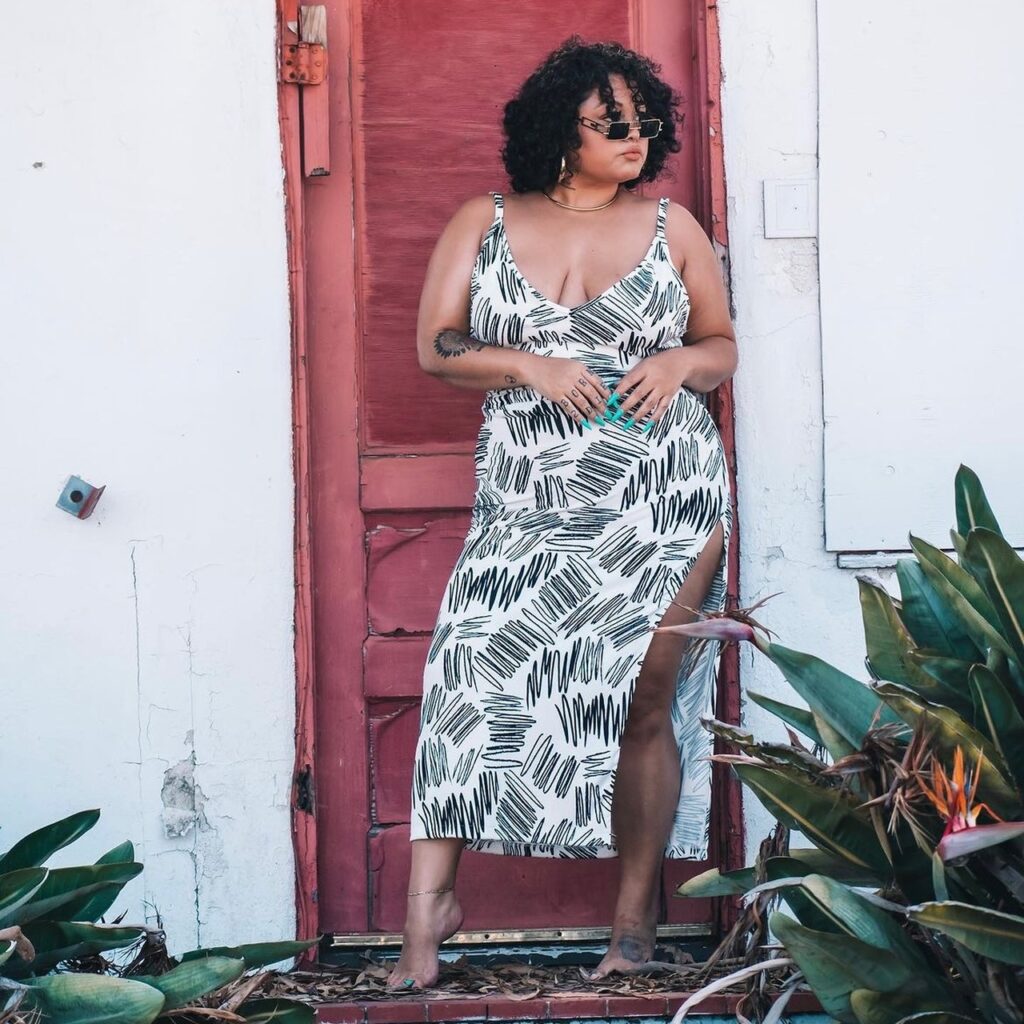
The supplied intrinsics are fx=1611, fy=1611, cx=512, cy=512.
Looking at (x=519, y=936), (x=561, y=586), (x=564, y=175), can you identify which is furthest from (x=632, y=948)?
(x=564, y=175)

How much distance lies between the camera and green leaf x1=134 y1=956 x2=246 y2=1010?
107 inches

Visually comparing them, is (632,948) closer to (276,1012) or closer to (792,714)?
(792,714)

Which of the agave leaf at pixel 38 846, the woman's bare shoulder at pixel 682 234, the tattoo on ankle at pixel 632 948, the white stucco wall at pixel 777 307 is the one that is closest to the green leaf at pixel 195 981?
the agave leaf at pixel 38 846

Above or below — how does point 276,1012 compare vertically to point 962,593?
below

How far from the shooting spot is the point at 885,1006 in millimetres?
2570

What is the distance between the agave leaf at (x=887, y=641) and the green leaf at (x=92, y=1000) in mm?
1349

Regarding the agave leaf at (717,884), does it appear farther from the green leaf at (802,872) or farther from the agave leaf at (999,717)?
the agave leaf at (999,717)

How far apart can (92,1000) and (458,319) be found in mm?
1733

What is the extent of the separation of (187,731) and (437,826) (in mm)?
814

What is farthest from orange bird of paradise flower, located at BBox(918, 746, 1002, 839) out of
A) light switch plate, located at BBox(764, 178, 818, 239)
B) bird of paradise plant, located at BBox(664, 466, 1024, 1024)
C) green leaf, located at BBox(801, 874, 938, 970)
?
light switch plate, located at BBox(764, 178, 818, 239)

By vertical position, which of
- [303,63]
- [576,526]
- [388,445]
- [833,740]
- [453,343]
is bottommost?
[833,740]

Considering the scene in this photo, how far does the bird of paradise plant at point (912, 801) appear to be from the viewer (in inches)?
98.6

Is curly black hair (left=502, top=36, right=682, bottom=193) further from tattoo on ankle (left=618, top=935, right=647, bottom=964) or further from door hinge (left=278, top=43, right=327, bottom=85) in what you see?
tattoo on ankle (left=618, top=935, right=647, bottom=964)

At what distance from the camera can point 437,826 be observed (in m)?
3.54
